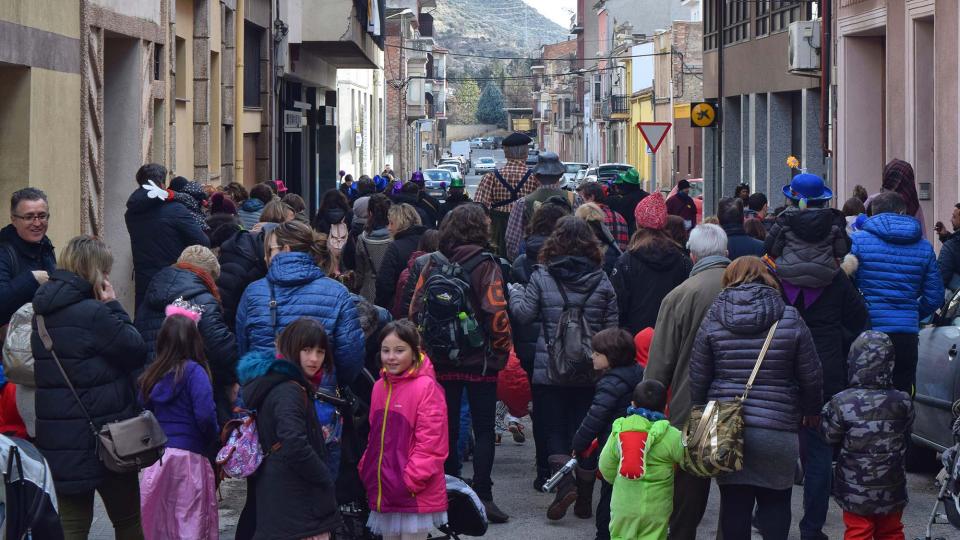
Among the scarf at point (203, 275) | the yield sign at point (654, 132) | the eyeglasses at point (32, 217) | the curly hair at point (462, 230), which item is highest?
the yield sign at point (654, 132)

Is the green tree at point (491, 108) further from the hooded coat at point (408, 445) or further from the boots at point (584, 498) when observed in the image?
the hooded coat at point (408, 445)

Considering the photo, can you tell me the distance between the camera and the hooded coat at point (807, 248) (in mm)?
8273

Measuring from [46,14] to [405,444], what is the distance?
6829 mm

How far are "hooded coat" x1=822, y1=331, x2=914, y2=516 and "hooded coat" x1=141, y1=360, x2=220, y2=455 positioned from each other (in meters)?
3.06

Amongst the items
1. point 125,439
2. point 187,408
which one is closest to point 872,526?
point 187,408

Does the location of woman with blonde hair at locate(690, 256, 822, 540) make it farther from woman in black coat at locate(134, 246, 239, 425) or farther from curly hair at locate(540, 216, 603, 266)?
woman in black coat at locate(134, 246, 239, 425)

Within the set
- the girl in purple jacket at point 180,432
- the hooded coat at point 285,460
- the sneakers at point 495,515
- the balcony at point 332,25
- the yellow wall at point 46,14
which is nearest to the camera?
the hooded coat at point 285,460

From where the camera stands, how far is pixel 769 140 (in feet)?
106

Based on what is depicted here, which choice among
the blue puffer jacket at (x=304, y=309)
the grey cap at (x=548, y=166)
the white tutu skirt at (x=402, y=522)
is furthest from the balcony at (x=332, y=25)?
the white tutu skirt at (x=402, y=522)

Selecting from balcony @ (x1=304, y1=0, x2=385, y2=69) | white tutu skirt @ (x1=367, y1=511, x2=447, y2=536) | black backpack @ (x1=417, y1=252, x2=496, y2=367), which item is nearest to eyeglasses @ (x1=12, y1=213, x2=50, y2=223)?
black backpack @ (x1=417, y1=252, x2=496, y2=367)

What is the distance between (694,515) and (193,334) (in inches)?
104

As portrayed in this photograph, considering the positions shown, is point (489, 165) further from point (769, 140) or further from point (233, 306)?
point (233, 306)

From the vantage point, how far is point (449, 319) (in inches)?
344

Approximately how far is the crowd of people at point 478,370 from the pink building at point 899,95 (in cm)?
918
